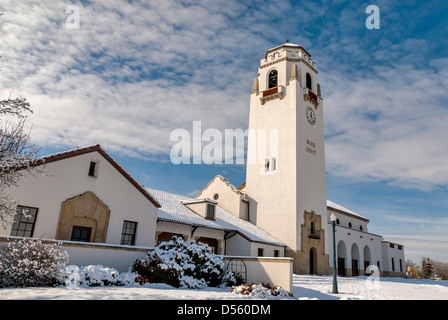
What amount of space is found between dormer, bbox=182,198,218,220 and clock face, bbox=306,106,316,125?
59.2 feet

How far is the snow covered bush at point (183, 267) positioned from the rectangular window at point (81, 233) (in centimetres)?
431

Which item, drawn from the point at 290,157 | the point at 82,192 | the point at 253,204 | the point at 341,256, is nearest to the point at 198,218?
the point at 82,192

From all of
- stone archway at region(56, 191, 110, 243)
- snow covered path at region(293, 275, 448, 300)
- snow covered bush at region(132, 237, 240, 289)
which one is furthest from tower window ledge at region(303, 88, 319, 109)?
stone archway at region(56, 191, 110, 243)

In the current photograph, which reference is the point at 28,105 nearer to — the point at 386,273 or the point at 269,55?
the point at 269,55

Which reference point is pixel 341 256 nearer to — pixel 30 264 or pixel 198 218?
pixel 198 218

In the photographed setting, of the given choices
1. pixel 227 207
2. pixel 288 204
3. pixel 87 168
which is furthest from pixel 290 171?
pixel 87 168

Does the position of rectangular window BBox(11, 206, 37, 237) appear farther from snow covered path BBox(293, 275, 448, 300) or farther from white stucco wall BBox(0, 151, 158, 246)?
snow covered path BBox(293, 275, 448, 300)

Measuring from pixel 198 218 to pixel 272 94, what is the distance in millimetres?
20252

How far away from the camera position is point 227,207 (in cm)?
3809

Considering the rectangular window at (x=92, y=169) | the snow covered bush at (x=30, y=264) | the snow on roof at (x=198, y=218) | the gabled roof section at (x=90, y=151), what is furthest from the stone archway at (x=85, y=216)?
the snow on roof at (x=198, y=218)

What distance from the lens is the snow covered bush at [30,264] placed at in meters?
11.0

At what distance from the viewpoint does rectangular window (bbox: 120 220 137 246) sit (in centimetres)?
1945

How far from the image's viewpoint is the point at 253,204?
38.5 m
